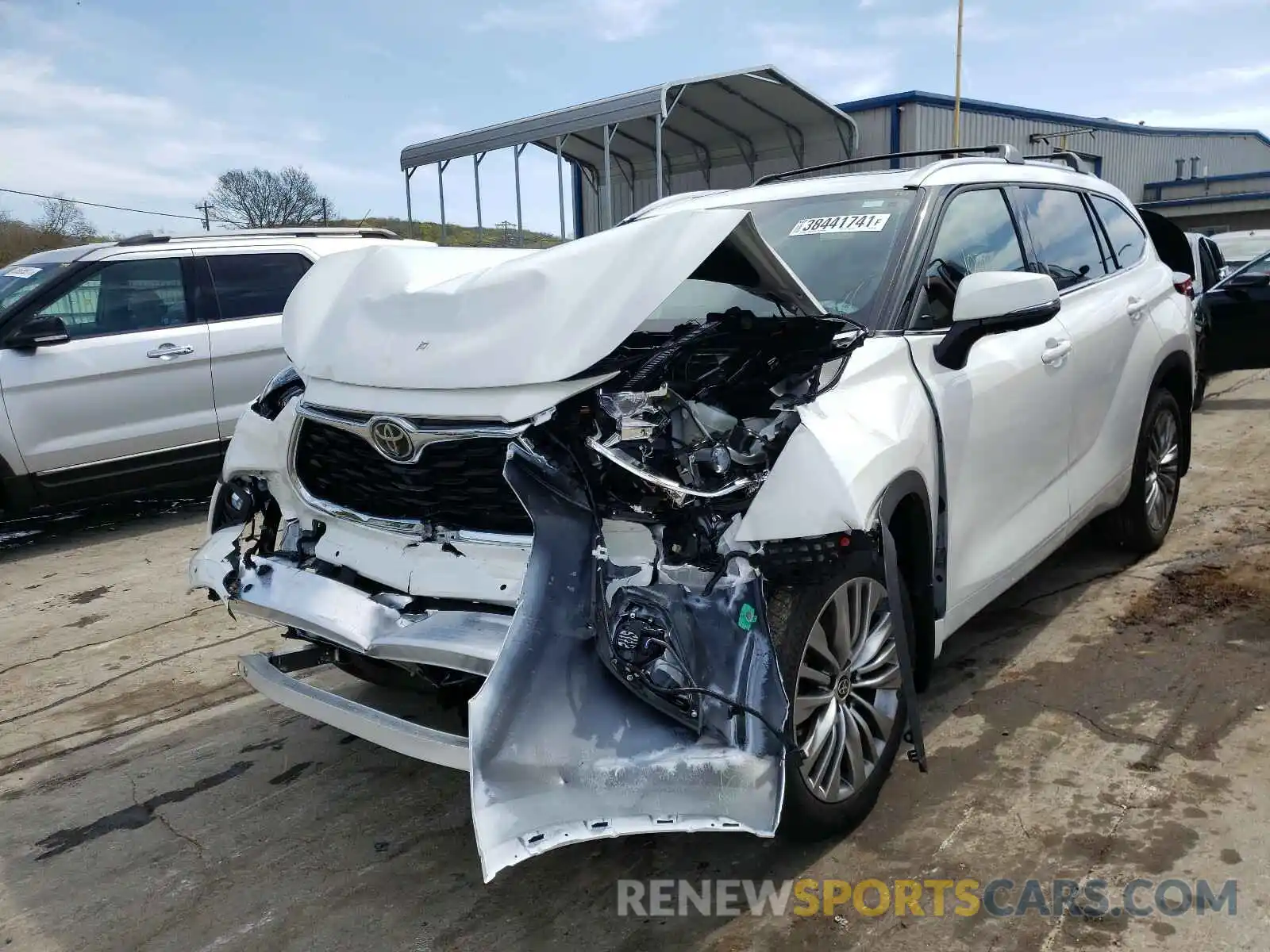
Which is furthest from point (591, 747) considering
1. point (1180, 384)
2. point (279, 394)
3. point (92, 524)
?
point (92, 524)

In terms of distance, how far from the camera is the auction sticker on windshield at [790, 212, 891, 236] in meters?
Answer: 3.47

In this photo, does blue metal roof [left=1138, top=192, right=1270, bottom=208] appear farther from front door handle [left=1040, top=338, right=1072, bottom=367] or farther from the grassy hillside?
front door handle [left=1040, top=338, right=1072, bottom=367]

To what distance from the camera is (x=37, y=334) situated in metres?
6.38

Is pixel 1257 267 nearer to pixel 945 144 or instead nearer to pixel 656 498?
pixel 656 498

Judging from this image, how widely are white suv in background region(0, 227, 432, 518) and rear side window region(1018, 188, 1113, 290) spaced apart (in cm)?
388

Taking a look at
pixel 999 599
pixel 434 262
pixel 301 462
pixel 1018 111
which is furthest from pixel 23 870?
pixel 1018 111

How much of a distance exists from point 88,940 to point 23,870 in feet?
1.73

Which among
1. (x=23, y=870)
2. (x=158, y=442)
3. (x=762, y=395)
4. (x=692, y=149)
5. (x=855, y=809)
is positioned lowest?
(x=23, y=870)

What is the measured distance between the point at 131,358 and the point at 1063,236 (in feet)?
19.0

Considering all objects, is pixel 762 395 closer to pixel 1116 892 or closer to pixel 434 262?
pixel 434 262

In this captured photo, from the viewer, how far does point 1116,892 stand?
8.23 feet

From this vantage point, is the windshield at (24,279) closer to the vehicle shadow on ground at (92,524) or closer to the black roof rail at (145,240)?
the black roof rail at (145,240)

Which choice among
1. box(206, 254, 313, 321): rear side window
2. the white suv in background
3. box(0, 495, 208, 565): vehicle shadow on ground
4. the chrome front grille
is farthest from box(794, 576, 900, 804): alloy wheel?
box(0, 495, 208, 565): vehicle shadow on ground

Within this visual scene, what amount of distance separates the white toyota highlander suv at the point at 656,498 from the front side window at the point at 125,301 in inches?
161
